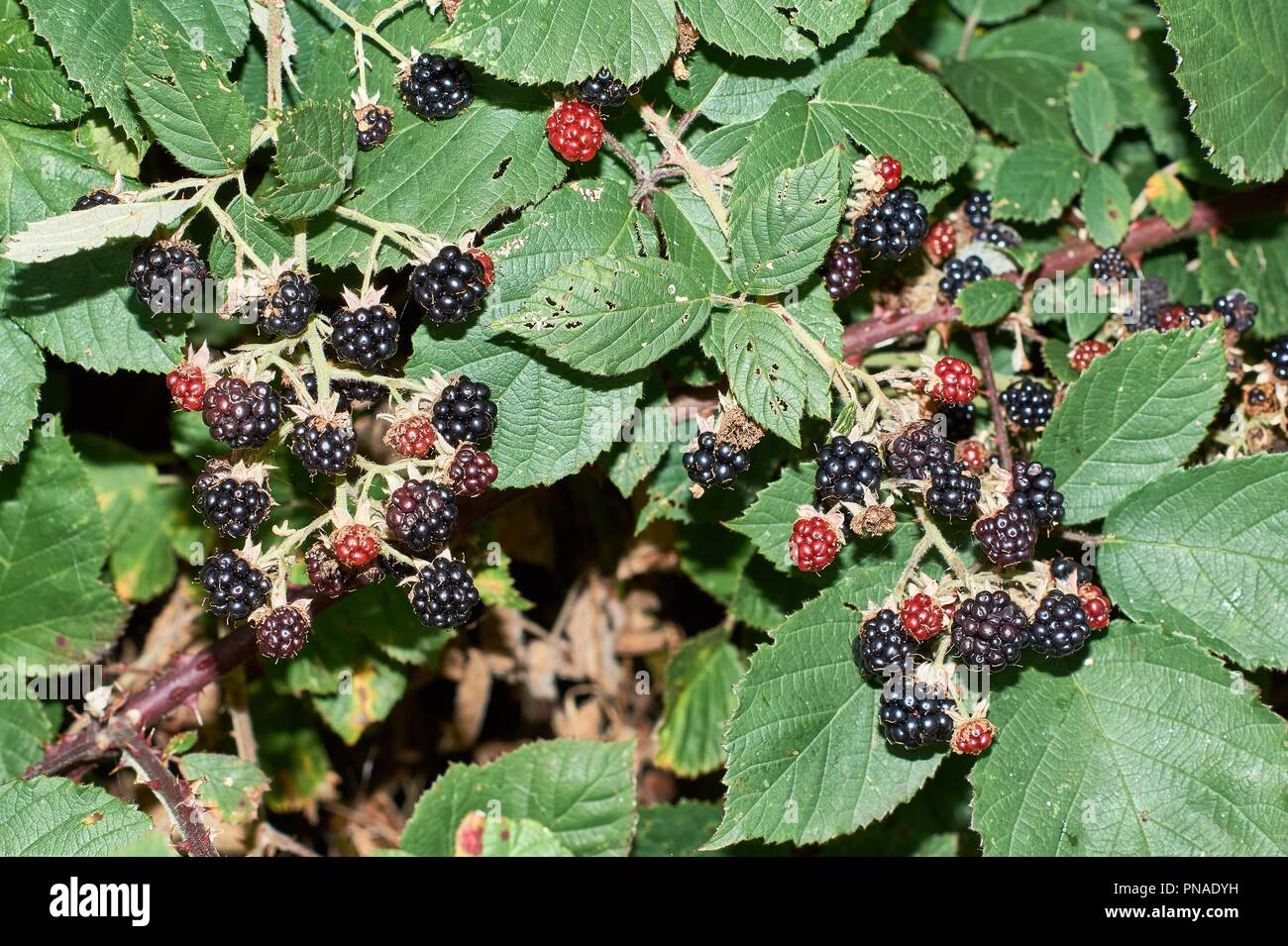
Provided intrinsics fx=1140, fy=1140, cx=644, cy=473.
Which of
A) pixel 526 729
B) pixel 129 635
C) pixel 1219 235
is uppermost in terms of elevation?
pixel 1219 235

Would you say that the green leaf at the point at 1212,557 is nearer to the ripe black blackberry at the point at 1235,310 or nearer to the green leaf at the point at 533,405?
the ripe black blackberry at the point at 1235,310

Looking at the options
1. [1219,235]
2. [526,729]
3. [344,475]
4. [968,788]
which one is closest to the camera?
[344,475]

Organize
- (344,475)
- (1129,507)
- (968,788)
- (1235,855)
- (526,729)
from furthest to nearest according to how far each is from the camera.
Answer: (526,729) → (968,788) → (1129,507) → (1235,855) → (344,475)

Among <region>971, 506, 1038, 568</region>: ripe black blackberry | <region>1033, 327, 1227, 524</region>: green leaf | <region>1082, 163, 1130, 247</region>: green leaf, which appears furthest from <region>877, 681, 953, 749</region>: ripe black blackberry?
<region>1082, 163, 1130, 247</region>: green leaf

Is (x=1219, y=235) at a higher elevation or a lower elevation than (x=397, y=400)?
higher

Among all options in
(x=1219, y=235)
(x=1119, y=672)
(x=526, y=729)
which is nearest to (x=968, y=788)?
(x=1119, y=672)

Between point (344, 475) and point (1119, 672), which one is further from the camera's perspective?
point (1119, 672)

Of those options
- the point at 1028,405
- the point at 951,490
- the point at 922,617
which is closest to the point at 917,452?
the point at 951,490

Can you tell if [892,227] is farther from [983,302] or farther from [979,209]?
[979,209]

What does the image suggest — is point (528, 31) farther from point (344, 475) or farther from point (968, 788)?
point (968, 788)
